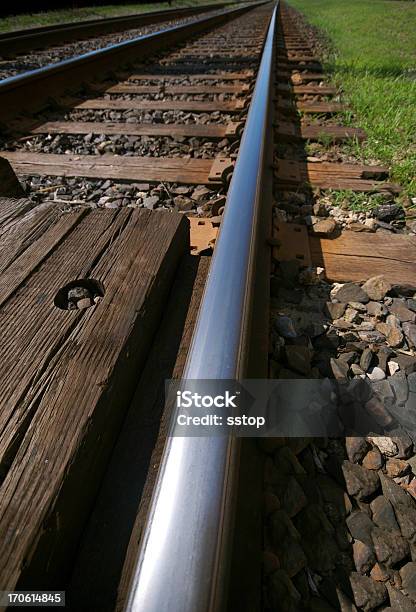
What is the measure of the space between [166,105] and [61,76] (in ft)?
3.98

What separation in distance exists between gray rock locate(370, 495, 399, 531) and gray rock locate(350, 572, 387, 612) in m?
0.13

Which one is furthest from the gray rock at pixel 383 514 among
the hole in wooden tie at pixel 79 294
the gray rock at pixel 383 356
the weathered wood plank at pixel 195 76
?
the weathered wood plank at pixel 195 76

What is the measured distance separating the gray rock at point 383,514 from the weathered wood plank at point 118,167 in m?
1.73

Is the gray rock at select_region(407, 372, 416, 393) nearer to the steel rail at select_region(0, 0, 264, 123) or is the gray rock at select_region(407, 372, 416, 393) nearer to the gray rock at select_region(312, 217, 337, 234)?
the gray rock at select_region(312, 217, 337, 234)

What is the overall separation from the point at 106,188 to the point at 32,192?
40 cm

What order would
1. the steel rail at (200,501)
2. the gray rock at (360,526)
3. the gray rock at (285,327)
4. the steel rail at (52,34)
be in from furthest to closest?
the steel rail at (52,34)
the gray rock at (285,327)
the gray rock at (360,526)
the steel rail at (200,501)

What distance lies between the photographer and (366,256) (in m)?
1.77

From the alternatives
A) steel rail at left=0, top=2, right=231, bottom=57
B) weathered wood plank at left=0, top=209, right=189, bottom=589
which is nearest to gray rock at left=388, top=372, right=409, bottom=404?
weathered wood plank at left=0, top=209, right=189, bottom=589

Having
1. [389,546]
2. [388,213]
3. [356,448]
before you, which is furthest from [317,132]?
[389,546]

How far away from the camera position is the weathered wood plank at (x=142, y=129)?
115 inches

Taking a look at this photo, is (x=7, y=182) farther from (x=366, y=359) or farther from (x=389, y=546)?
(x=389, y=546)

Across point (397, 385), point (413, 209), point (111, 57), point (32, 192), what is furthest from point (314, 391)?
point (111, 57)

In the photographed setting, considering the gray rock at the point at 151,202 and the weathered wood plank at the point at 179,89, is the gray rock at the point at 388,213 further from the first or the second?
the weathered wood plank at the point at 179,89

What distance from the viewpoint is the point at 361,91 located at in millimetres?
3959
